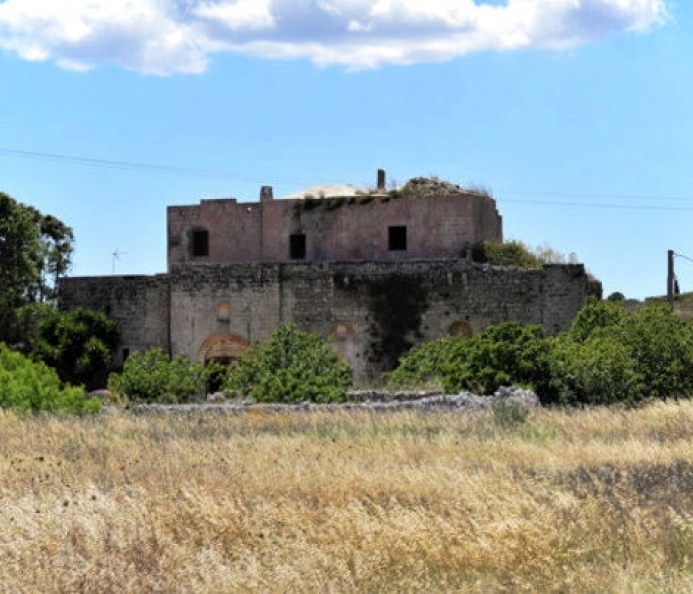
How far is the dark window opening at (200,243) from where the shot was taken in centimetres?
4916

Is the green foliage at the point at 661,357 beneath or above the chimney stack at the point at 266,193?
beneath

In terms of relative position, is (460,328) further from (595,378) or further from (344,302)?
(595,378)

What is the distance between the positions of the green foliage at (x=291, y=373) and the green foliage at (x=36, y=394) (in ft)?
12.6

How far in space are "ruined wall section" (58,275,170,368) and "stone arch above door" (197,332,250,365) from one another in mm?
1281

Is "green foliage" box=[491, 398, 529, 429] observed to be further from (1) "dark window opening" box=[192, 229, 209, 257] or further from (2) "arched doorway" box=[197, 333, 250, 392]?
(1) "dark window opening" box=[192, 229, 209, 257]

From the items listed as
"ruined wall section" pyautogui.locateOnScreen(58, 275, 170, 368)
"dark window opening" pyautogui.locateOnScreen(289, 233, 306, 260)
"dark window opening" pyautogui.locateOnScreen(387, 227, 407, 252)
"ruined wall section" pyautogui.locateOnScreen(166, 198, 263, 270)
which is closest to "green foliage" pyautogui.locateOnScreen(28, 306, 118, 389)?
"ruined wall section" pyautogui.locateOnScreen(58, 275, 170, 368)

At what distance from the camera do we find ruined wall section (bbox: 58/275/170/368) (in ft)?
148

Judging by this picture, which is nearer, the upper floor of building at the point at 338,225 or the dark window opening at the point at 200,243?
the upper floor of building at the point at 338,225

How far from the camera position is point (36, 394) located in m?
24.2

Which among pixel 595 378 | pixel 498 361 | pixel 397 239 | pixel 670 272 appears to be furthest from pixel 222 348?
pixel 595 378

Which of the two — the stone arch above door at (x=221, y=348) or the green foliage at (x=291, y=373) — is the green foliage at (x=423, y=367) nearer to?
the green foliage at (x=291, y=373)

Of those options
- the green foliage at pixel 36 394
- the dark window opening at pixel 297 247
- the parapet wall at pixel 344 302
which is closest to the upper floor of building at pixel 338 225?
the dark window opening at pixel 297 247

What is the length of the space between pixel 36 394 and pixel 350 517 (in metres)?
15.1

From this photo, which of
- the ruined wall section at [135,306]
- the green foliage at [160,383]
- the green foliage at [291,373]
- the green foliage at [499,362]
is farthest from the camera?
the ruined wall section at [135,306]
